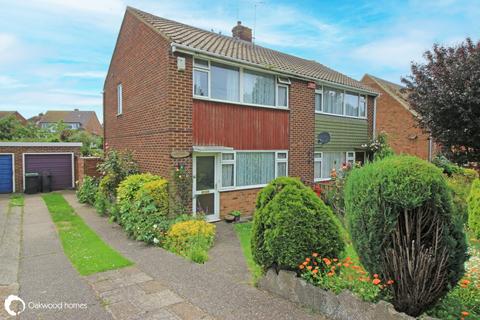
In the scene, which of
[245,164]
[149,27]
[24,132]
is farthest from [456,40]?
[24,132]

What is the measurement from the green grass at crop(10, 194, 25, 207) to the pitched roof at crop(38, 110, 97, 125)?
141ft

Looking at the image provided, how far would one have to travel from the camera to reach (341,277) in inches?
141

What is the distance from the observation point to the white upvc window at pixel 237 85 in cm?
847

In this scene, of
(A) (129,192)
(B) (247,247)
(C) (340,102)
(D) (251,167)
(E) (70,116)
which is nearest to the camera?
(B) (247,247)

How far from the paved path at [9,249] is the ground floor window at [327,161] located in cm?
965

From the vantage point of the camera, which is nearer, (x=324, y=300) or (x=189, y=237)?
(x=324, y=300)

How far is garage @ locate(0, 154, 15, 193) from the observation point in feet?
47.9

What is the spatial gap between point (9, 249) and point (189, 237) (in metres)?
3.79

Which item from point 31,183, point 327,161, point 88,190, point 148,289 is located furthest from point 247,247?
point 31,183

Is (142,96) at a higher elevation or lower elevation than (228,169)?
higher

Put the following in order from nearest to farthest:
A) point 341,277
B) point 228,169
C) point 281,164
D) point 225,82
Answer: point 341,277
point 225,82
point 228,169
point 281,164

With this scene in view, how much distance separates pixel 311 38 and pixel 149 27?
6.10 meters

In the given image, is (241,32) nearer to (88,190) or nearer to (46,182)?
(88,190)

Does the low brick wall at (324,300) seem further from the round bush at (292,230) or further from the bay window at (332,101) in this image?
the bay window at (332,101)
